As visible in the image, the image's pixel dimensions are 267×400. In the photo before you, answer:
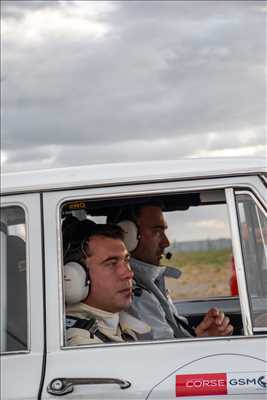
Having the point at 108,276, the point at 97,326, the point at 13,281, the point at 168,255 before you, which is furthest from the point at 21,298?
the point at 168,255

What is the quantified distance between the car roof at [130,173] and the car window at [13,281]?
0.13 metres

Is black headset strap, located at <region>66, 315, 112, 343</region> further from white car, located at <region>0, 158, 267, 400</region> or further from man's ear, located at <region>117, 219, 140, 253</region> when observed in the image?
man's ear, located at <region>117, 219, 140, 253</region>

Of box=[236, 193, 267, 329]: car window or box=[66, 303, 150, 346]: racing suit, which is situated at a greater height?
box=[236, 193, 267, 329]: car window

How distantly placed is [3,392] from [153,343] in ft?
2.08

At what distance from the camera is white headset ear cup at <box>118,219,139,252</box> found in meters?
4.24

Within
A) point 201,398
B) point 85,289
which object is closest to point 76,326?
point 85,289

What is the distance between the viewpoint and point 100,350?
3.16m

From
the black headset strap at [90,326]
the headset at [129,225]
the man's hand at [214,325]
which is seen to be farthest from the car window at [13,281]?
the man's hand at [214,325]

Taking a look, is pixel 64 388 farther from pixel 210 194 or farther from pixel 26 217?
pixel 210 194

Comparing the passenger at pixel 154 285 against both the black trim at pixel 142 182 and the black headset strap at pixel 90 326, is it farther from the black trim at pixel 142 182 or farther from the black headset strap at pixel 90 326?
the black trim at pixel 142 182

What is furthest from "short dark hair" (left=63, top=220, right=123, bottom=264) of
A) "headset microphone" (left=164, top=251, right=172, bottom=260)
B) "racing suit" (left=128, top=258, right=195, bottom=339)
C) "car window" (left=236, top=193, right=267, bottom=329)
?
"headset microphone" (left=164, top=251, right=172, bottom=260)

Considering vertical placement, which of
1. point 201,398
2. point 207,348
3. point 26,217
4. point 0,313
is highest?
point 26,217

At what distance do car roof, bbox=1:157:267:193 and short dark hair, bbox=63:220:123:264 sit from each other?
1.21 feet

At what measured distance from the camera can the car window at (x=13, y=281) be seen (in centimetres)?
322
